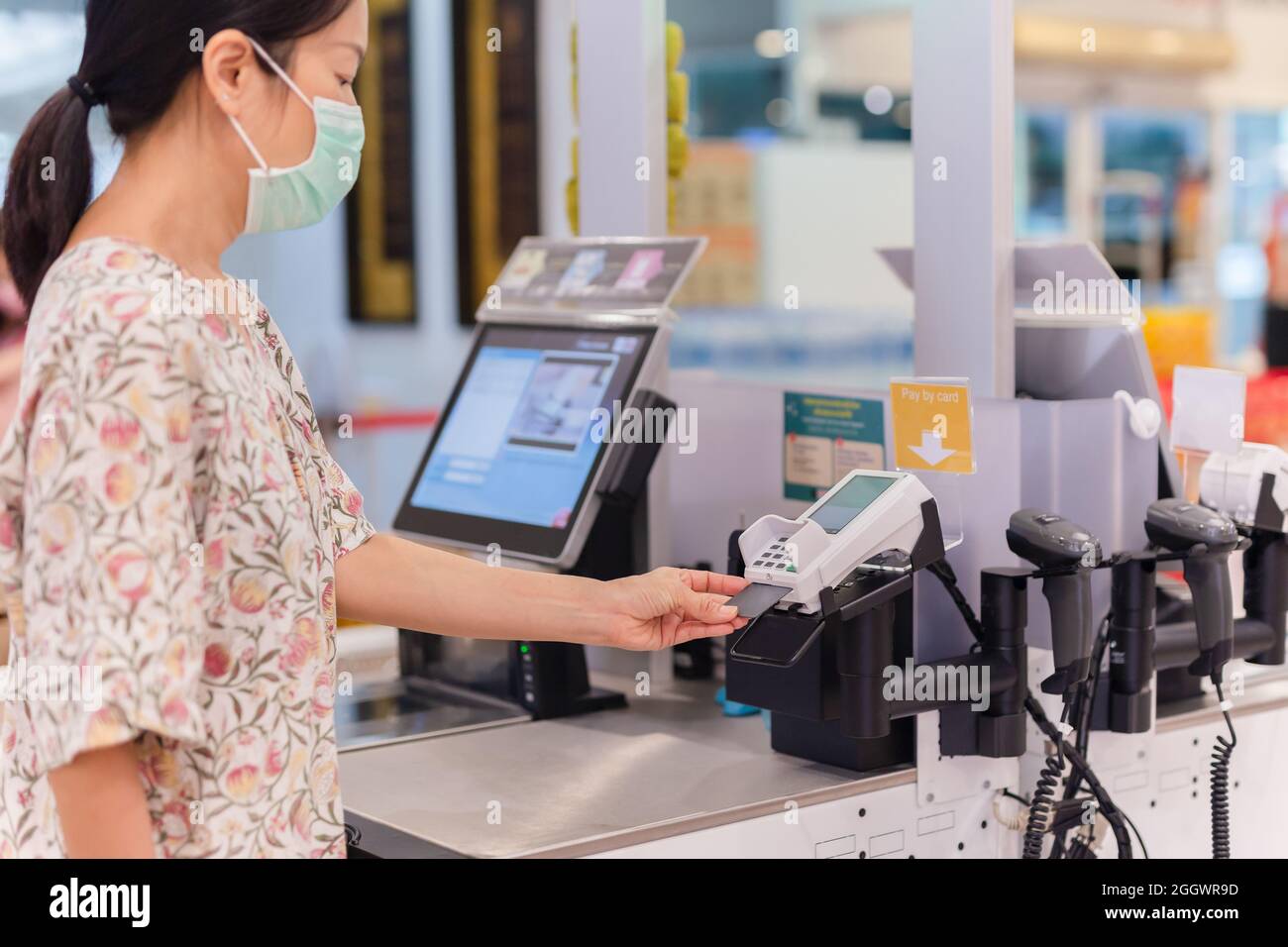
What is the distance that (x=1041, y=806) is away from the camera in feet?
5.85

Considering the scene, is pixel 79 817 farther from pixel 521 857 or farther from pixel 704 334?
pixel 704 334

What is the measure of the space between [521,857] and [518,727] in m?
0.54

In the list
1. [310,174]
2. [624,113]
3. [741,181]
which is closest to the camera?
[310,174]

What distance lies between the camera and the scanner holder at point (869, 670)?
1.63 meters

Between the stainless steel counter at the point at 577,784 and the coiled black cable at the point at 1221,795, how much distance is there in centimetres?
42

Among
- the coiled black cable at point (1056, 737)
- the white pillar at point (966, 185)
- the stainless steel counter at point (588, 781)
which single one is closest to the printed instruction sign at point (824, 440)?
the white pillar at point (966, 185)

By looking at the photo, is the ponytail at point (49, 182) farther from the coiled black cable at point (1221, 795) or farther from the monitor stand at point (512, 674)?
the coiled black cable at point (1221, 795)

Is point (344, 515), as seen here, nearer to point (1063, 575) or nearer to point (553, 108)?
point (1063, 575)

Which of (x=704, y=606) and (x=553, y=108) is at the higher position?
(x=553, y=108)

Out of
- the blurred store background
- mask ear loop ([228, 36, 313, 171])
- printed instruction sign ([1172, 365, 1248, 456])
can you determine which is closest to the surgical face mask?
mask ear loop ([228, 36, 313, 171])

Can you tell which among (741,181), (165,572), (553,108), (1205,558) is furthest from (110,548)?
(741,181)

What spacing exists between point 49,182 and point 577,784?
2.93ft

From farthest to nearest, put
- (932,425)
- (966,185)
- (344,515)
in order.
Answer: (966,185) < (932,425) < (344,515)
